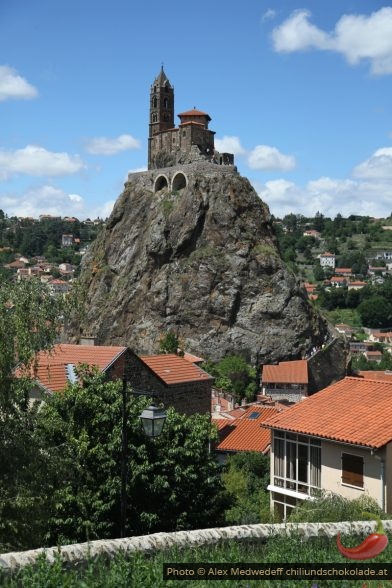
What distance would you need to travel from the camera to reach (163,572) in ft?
23.5

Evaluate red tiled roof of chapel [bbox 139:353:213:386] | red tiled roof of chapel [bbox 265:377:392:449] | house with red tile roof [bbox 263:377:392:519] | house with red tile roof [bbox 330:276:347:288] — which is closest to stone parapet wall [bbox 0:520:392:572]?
house with red tile roof [bbox 263:377:392:519]

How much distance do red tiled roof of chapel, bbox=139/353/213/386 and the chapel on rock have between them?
47.6 meters

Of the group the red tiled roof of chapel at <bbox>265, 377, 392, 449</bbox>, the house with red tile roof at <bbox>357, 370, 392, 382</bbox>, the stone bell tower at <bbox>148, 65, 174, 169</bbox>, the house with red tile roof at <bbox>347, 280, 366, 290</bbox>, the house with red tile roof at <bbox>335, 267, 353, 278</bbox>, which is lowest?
the house with red tile roof at <bbox>357, 370, 392, 382</bbox>

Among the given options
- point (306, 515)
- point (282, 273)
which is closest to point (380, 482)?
point (306, 515)

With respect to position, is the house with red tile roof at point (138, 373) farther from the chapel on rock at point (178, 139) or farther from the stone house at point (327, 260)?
the stone house at point (327, 260)

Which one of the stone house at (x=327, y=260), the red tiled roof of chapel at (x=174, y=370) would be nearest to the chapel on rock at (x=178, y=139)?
the red tiled roof of chapel at (x=174, y=370)

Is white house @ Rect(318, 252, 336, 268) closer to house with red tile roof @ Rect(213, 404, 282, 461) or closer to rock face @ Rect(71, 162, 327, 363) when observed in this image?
rock face @ Rect(71, 162, 327, 363)

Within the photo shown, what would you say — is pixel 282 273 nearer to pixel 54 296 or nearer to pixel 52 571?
pixel 54 296

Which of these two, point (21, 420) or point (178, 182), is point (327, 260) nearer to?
point (178, 182)

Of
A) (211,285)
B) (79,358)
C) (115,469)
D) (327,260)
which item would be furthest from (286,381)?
(327,260)

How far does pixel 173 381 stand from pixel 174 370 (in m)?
1.40

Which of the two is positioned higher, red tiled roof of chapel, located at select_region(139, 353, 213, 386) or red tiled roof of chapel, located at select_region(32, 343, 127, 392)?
red tiled roof of chapel, located at select_region(32, 343, 127, 392)

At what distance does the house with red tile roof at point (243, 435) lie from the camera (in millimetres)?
30188

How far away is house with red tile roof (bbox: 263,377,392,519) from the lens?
1673cm
